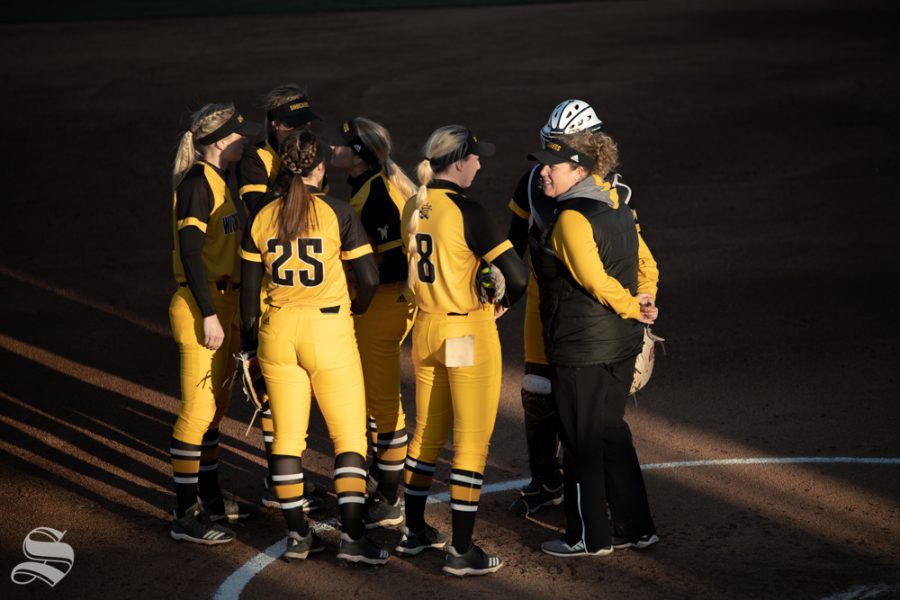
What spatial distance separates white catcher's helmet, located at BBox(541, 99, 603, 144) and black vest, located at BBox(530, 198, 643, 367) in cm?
36

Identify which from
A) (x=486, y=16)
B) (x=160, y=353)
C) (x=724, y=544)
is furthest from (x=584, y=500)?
(x=486, y=16)

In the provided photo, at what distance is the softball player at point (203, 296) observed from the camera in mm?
5746

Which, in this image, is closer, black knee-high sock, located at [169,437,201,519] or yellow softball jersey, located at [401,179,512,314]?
yellow softball jersey, located at [401,179,512,314]

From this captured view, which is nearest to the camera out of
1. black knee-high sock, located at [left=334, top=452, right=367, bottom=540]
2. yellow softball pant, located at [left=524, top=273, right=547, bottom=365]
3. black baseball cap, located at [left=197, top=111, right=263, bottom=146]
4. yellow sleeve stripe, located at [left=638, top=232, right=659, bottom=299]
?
black knee-high sock, located at [left=334, top=452, right=367, bottom=540]

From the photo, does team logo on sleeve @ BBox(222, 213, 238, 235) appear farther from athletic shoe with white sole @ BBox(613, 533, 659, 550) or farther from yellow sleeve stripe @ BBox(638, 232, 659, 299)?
athletic shoe with white sole @ BBox(613, 533, 659, 550)

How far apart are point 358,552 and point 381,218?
164 centimetres

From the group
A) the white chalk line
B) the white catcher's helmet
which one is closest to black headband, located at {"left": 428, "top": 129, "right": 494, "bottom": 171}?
the white catcher's helmet

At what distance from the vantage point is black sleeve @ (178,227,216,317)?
5688 millimetres

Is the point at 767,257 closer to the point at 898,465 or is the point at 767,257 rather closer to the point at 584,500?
the point at 898,465

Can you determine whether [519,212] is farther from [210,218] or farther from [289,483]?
[289,483]

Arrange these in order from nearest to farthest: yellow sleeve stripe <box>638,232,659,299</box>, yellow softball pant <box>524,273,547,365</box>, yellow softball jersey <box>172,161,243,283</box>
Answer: yellow softball jersey <box>172,161,243,283</box> < yellow sleeve stripe <box>638,232,659,299</box> < yellow softball pant <box>524,273,547,365</box>

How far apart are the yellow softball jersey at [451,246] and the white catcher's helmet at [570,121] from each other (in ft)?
1.86

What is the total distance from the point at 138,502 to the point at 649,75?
→ 39.0 feet

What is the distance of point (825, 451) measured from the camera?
6.79 metres
